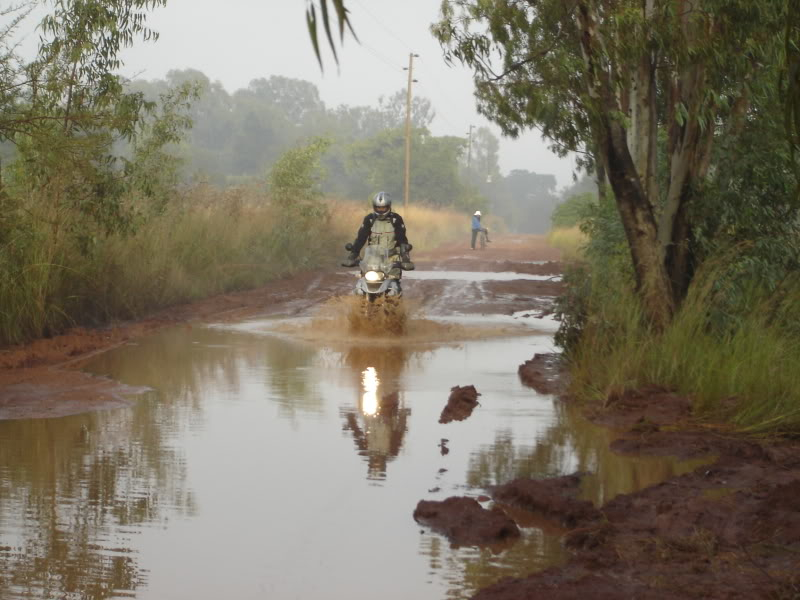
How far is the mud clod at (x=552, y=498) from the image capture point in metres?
7.22

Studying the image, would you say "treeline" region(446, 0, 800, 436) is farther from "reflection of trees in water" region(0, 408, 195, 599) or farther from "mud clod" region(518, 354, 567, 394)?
"reflection of trees in water" region(0, 408, 195, 599)

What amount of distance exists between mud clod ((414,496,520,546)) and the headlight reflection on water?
152 inches

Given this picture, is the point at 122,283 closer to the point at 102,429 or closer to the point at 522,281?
the point at 102,429

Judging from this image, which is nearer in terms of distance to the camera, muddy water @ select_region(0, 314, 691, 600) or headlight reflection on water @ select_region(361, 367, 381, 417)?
muddy water @ select_region(0, 314, 691, 600)

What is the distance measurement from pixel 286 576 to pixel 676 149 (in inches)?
347

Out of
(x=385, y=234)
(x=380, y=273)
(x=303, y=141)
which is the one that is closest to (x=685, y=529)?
(x=380, y=273)

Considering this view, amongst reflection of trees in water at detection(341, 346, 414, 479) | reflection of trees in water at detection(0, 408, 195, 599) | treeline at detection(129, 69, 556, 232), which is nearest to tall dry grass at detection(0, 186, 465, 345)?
reflection of trees in water at detection(341, 346, 414, 479)

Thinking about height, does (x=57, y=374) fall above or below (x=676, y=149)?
below

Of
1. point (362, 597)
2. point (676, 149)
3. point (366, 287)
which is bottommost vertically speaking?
point (362, 597)

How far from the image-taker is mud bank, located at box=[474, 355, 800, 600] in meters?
5.59

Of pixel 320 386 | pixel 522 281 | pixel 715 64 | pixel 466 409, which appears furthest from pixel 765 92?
pixel 522 281

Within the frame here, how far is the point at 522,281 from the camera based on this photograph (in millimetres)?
32156

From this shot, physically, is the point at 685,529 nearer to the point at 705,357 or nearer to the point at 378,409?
the point at 705,357

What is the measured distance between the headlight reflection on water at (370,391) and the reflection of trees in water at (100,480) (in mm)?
505
